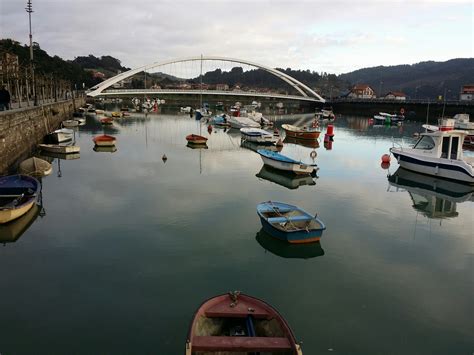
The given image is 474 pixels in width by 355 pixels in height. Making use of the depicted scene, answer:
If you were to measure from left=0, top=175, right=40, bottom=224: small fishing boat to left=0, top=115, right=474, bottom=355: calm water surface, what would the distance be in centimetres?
64

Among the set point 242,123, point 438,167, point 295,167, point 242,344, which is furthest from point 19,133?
point 242,123

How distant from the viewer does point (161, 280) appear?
10859 millimetres

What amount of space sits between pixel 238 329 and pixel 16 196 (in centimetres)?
1239

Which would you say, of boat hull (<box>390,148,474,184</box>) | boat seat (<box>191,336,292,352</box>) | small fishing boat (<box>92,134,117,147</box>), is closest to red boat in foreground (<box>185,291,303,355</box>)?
boat seat (<box>191,336,292,352</box>)

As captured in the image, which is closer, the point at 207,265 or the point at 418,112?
the point at 207,265

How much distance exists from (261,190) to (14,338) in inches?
598

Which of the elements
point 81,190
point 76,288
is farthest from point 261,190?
point 76,288

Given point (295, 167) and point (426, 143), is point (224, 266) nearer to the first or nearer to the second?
point (295, 167)

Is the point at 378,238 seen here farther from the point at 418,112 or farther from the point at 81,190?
the point at 418,112

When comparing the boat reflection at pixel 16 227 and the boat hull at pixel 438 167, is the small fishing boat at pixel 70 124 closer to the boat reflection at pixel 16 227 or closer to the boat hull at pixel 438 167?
the boat reflection at pixel 16 227

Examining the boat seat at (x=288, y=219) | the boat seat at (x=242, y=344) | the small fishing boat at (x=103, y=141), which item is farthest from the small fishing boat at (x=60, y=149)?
the boat seat at (x=242, y=344)

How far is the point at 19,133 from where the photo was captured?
2888 centimetres

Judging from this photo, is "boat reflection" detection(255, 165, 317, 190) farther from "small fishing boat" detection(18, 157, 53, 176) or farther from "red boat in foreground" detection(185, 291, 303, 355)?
"red boat in foreground" detection(185, 291, 303, 355)

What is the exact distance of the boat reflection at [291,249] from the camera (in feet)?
42.9
